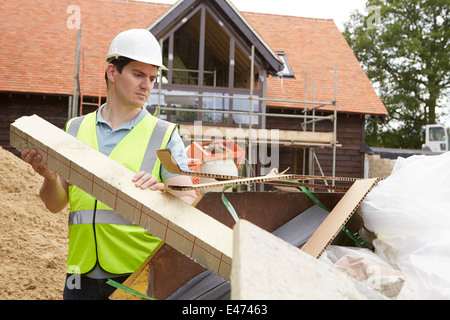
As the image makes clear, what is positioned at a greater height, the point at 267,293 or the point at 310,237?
the point at 267,293

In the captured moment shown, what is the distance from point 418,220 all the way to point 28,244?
220 inches

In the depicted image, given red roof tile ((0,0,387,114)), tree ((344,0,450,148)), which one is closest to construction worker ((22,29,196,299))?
red roof tile ((0,0,387,114))

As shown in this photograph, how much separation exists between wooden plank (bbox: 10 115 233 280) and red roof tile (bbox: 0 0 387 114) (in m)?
12.9

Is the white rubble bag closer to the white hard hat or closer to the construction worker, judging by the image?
the construction worker

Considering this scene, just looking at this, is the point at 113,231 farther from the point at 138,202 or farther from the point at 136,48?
the point at 136,48

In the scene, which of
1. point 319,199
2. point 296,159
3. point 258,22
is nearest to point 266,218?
point 319,199

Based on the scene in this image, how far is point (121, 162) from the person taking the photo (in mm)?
1957

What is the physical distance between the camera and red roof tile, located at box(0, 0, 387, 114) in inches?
582

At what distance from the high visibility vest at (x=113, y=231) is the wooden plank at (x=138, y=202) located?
490 mm

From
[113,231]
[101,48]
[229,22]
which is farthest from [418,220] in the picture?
[101,48]

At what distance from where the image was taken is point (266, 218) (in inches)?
74.4

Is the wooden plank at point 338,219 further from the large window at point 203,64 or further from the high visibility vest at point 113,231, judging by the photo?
the large window at point 203,64
